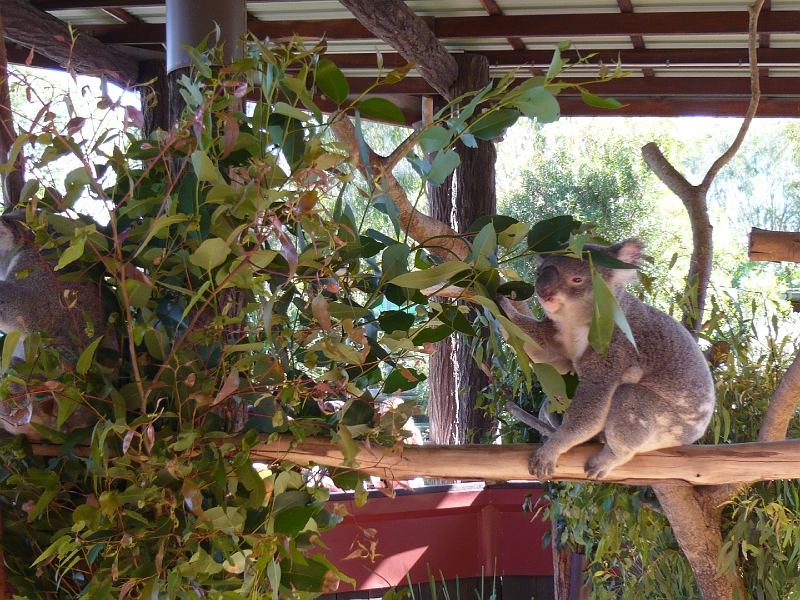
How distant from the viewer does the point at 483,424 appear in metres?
3.96

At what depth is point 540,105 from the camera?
2.81 ft

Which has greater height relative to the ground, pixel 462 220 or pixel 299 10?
pixel 299 10

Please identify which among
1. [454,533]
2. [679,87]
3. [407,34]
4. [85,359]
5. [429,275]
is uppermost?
[679,87]

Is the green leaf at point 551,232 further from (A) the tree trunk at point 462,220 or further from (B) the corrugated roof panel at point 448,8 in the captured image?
(B) the corrugated roof panel at point 448,8

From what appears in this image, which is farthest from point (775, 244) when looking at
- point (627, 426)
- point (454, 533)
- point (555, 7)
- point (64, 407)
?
point (555, 7)

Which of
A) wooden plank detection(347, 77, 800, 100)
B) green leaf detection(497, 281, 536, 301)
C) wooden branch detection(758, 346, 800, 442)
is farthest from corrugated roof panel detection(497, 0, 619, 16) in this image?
green leaf detection(497, 281, 536, 301)

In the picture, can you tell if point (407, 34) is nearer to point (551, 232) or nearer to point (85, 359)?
point (551, 232)

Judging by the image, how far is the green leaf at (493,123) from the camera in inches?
37.9

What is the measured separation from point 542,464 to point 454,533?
210cm

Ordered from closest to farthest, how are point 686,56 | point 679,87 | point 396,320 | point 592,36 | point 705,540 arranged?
point 396,320, point 705,540, point 592,36, point 686,56, point 679,87

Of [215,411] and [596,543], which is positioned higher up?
[215,411]

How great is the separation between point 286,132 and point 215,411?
419 mm

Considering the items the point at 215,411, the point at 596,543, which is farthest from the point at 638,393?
the point at 215,411

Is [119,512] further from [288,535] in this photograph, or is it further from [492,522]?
[492,522]
